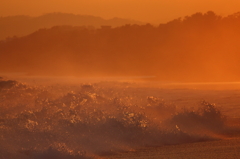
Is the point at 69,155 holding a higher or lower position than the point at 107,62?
lower

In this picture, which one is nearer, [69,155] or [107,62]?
[69,155]

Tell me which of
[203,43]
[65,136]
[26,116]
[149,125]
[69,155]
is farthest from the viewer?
[203,43]

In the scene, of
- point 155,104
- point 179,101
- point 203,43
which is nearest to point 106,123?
point 155,104

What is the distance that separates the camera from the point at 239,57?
4562cm

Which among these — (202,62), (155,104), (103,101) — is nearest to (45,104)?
(103,101)

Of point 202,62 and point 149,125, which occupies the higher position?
point 202,62

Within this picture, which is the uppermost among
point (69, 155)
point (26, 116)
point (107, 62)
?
point (107, 62)

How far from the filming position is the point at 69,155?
7250mm

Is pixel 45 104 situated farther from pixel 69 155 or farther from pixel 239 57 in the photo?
pixel 239 57

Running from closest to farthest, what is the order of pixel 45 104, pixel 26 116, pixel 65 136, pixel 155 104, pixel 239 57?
pixel 65 136 < pixel 26 116 < pixel 45 104 < pixel 155 104 < pixel 239 57

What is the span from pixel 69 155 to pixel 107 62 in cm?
4075

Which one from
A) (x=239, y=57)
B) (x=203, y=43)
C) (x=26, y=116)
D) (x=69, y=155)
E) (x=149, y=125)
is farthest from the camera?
(x=203, y=43)

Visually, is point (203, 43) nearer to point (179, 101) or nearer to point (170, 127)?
point (179, 101)

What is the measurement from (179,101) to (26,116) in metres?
7.98
